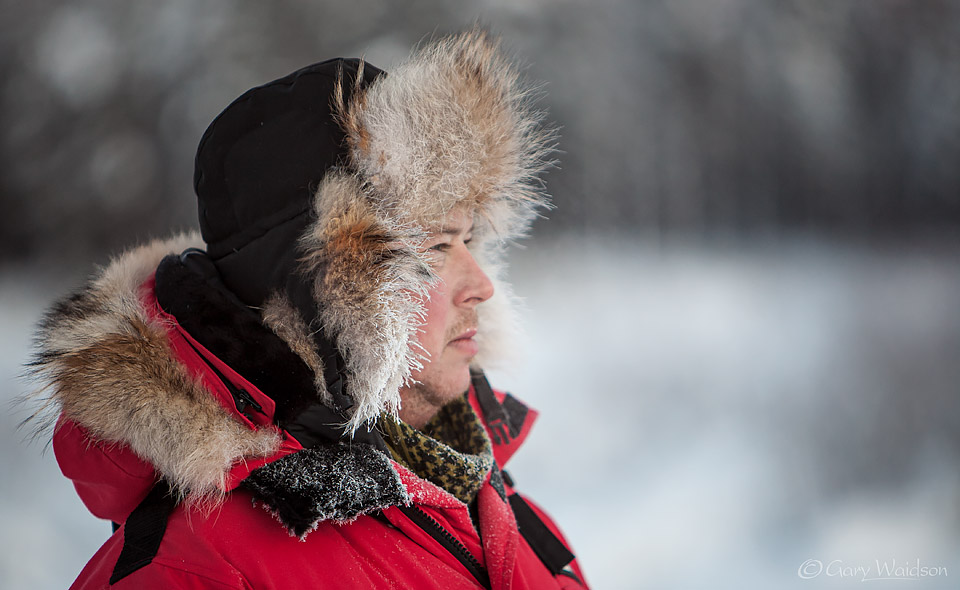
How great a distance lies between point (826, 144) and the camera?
6.72 feet

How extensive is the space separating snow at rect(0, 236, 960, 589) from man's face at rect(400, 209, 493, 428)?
85 cm

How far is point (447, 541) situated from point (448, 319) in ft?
0.78

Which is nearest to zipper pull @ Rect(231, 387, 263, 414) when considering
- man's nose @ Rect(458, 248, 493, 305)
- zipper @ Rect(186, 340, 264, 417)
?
zipper @ Rect(186, 340, 264, 417)

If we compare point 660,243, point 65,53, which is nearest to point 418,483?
point 65,53

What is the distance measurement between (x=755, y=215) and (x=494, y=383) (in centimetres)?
99

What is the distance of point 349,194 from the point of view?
0.62 metres

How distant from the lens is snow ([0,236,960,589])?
1719mm

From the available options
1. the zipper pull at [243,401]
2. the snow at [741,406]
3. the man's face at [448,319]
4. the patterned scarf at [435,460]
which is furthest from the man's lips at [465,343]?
the snow at [741,406]

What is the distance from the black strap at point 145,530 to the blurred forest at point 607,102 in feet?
3.43

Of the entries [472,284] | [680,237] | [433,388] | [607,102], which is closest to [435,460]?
[433,388]

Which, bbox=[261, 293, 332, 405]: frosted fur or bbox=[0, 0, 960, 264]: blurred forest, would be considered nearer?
bbox=[261, 293, 332, 405]: frosted fur

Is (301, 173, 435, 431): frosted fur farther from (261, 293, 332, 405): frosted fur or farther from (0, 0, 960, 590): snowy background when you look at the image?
(0, 0, 960, 590): snowy background

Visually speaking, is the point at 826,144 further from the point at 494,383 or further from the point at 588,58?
the point at 494,383

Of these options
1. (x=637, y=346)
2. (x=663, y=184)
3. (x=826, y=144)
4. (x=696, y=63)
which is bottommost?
(x=637, y=346)
